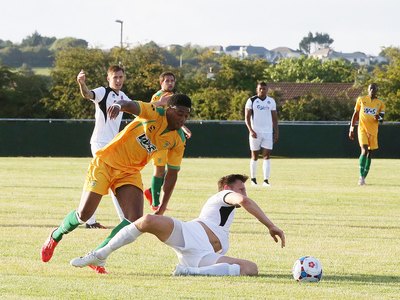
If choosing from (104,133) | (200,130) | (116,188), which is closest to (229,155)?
(200,130)

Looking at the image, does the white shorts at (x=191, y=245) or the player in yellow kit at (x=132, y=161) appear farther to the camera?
the player in yellow kit at (x=132, y=161)

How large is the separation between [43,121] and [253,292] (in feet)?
108

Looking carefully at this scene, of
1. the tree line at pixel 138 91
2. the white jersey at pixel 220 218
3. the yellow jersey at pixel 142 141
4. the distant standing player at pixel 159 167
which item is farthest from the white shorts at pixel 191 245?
the tree line at pixel 138 91

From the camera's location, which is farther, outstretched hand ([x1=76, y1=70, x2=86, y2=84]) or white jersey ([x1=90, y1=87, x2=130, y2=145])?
white jersey ([x1=90, y1=87, x2=130, y2=145])

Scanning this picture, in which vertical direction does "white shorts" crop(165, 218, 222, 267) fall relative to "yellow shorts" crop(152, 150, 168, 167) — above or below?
below

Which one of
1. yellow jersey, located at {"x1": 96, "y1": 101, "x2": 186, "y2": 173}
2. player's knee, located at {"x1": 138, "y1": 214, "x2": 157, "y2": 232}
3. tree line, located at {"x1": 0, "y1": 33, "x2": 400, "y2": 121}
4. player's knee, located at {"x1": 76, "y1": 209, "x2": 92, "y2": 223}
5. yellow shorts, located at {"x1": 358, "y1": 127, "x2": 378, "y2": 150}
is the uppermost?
yellow jersey, located at {"x1": 96, "y1": 101, "x2": 186, "y2": 173}

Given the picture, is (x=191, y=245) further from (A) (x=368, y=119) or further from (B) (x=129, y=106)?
(A) (x=368, y=119)

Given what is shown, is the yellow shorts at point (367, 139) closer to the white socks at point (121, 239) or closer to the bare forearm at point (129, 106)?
the bare forearm at point (129, 106)

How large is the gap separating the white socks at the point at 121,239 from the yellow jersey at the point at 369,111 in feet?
49.5

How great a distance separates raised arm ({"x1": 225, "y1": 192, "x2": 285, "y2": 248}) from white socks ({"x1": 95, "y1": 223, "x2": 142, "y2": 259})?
922mm

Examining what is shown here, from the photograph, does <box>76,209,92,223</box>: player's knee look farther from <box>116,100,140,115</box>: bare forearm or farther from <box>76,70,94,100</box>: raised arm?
<box>76,70,94,100</box>: raised arm

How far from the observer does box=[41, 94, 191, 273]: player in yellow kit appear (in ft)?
31.0

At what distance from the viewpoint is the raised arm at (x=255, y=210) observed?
898 cm

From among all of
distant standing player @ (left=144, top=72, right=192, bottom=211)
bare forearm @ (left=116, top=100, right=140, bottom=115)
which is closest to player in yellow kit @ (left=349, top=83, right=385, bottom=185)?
distant standing player @ (left=144, top=72, right=192, bottom=211)
